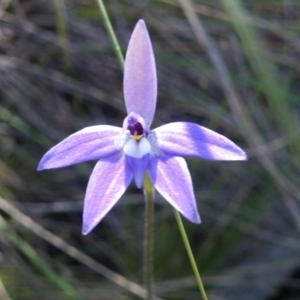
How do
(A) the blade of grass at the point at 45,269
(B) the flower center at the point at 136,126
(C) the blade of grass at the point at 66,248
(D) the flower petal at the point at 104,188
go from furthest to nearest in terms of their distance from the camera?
(C) the blade of grass at the point at 66,248, (A) the blade of grass at the point at 45,269, (B) the flower center at the point at 136,126, (D) the flower petal at the point at 104,188

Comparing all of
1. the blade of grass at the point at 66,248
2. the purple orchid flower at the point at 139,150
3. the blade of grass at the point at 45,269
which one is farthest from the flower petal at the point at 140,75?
the blade of grass at the point at 66,248

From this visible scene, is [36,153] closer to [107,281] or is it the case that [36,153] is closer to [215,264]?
[107,281]

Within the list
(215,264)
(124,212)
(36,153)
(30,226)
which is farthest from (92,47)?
(215,264)

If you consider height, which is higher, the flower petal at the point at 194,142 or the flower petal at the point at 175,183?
the flower petal at the point at 194,142

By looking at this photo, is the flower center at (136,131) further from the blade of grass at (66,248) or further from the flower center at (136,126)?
the blade of grass at (66,248)

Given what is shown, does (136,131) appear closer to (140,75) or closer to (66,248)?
(140,75)

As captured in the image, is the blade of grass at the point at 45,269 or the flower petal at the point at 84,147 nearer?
the flower petal at the point at 84,147

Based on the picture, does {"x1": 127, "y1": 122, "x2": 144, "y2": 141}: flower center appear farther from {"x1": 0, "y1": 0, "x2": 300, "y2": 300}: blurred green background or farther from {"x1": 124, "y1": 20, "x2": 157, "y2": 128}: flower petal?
{"x1": 0, "y1": 0, "x2": 300, "y2": 300}: blurred green background
